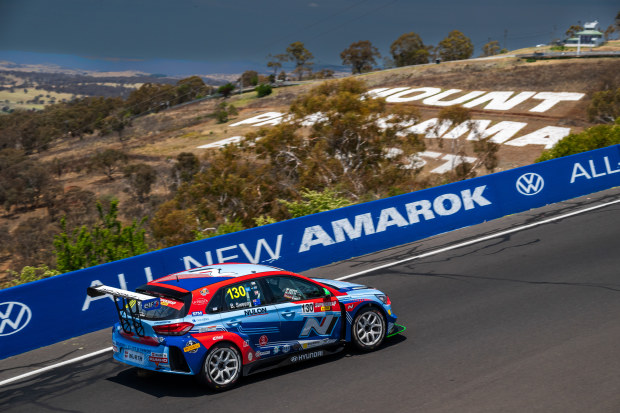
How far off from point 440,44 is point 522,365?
384 feet

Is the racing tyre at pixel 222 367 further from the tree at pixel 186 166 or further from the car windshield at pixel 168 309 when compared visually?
the tree at pixel 186 166

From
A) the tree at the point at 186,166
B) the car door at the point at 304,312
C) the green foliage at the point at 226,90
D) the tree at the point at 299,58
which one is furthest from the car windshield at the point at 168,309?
the tree at the point at 299,58

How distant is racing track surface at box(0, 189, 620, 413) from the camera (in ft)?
26.1

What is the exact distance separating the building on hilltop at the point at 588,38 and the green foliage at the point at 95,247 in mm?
114439

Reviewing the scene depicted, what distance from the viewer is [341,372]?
29.7 ft

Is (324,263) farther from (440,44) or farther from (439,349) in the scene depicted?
(440,44)

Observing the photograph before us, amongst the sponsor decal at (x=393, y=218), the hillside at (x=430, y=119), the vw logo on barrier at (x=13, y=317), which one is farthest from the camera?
the hillside at (x=430, y=119)

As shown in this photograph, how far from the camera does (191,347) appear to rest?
8172 mm

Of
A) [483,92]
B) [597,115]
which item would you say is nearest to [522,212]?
[597,115]

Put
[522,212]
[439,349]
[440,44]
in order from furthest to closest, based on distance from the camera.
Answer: [440,44] < [522,212] < [439,349]

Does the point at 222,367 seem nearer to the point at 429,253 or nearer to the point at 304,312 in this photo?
the point at 304,312

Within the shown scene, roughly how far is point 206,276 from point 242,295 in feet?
1.81

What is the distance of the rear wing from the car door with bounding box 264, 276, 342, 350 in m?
1.58

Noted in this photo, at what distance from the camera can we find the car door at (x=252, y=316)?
28.2 ft
